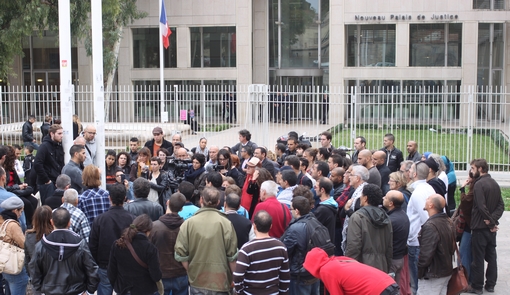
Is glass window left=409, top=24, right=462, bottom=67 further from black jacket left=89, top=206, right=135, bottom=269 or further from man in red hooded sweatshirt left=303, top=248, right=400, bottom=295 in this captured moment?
man in red hooded sweatshirt left=303, top=248, right=400, bottom=295

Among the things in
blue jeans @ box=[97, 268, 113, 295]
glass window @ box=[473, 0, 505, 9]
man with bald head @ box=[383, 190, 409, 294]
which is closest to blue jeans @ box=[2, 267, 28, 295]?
blue jeans @ box=[97, 268, 113, 295]

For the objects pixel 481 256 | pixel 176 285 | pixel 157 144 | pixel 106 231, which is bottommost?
pixel 481 256

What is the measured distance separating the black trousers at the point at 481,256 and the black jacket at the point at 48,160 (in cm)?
712

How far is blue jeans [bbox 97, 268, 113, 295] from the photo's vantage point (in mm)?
6914

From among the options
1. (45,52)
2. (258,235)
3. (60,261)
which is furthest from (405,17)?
(60,261)

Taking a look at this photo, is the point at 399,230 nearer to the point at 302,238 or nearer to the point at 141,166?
the point at 302,238

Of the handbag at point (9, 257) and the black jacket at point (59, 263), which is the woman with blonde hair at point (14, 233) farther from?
the black jacket at point (59, 263)

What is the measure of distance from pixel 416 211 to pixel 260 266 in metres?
2.87

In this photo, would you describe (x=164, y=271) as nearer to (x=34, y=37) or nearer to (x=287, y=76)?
(x=287, y=76)

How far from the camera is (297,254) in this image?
6.60 m

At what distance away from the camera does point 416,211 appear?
310 inches

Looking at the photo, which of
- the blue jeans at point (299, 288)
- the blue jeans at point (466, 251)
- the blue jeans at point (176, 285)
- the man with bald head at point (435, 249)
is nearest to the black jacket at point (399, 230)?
the man with bald head at point (435, 249)

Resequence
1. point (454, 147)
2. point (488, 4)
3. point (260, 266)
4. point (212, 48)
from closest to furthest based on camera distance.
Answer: point (260, 266), point (454, 147), point (488, 4), point (212, 48)

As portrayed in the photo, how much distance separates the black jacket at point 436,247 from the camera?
693 cm
